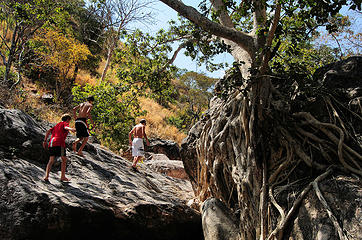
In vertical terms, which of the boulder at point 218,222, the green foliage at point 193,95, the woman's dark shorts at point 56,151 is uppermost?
the green foliage at point 193,95

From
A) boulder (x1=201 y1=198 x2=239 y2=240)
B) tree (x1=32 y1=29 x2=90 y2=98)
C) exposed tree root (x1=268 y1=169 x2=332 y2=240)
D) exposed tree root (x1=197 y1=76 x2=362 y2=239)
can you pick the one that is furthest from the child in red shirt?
tree (x1=32 y1=29 x2=90 y2=98)

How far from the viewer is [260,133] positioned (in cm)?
450

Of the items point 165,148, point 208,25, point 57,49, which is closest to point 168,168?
point 165,148

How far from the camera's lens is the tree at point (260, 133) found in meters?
3.88

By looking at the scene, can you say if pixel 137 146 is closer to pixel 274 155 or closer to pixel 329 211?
pixel 274 155

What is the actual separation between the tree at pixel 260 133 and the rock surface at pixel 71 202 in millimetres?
1397

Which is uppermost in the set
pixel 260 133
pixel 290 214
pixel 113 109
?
pixel 260 133

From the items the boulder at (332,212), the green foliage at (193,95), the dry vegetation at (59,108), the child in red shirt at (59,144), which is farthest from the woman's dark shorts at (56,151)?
the green foliage at (193,95)

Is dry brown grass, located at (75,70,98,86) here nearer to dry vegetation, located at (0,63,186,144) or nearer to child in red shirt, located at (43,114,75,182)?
dry vegetation, located at (0,63,186,144)

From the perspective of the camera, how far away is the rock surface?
382 cm

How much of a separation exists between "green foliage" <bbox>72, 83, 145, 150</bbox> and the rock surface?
2553 mm

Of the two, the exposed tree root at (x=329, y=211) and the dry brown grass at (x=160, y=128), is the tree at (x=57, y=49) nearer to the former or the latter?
the dry brown grass at (x=160, y=128)

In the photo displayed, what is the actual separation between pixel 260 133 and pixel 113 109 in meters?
5.67

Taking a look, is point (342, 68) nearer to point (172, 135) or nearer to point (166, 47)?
point (166, 47)
